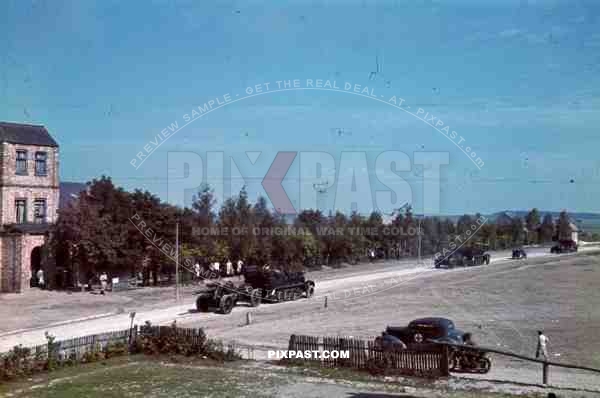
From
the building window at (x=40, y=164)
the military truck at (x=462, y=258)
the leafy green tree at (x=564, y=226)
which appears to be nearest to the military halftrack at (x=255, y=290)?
the building window at (x=40, y=164)

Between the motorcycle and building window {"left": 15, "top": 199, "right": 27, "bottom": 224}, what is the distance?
30.4 metres

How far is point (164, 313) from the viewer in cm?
3125

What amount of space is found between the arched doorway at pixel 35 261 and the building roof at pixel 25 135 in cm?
648

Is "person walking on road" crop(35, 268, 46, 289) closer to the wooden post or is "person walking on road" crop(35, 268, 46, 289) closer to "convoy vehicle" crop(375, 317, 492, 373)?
"convoy vehicle" crop(375, 317, 492, 373)

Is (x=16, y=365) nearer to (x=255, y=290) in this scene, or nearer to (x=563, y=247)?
(x=255, y=290)

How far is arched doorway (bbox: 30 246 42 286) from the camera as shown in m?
39.7

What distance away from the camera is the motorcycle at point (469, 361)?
61.4 ft

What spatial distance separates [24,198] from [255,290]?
651 inches

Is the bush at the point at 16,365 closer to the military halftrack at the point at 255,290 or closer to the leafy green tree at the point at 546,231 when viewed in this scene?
the military halftrack at the point at 255,290

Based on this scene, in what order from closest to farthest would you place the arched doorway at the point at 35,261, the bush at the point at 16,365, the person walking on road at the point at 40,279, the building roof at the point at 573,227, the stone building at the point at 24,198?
the bush at the point at 16,365, the stone building at the point at 24,198, the person walking on road at the point at 40,279, the arched doorway at the point at 35,261, the building roof at the point at 573,227

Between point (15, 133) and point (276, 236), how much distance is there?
1755 cm

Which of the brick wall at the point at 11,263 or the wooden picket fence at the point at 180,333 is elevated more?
the brick wall at the point at 11,263

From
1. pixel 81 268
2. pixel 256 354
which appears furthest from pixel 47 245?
pixel 256 354

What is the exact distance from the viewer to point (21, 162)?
40969 millimetres
